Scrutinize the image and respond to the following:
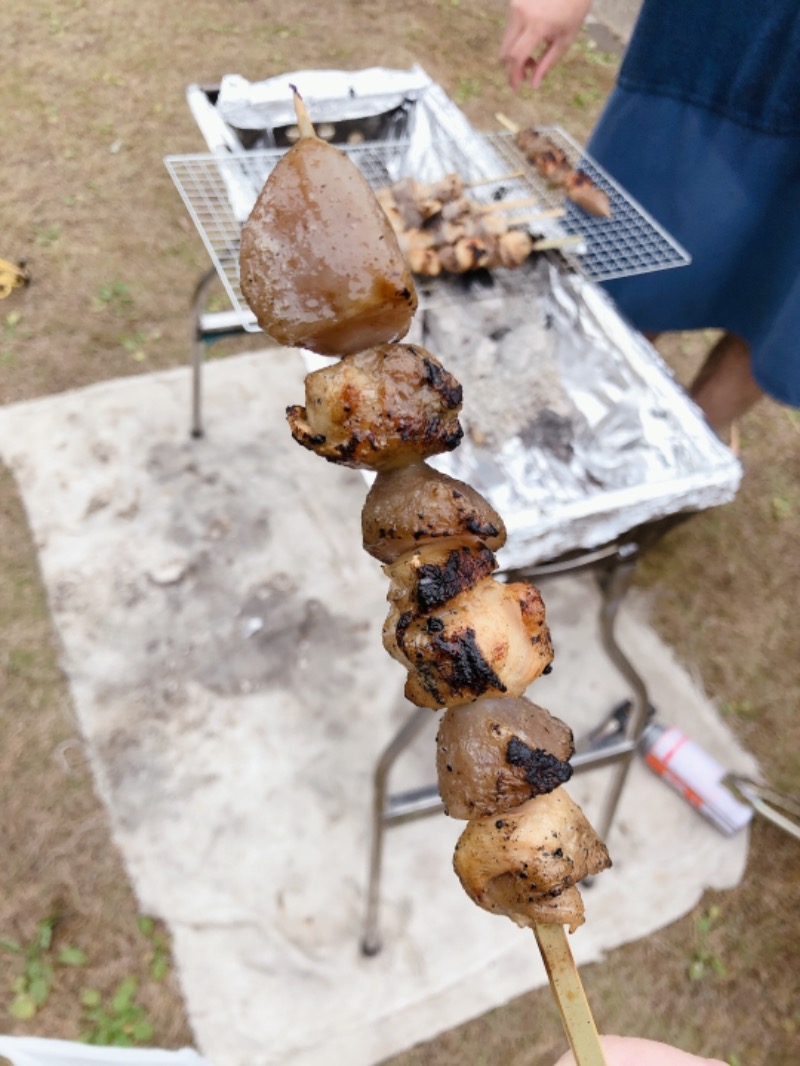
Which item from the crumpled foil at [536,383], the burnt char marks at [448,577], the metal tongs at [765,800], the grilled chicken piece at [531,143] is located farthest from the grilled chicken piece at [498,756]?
the grilled chicken piece at [531,143]

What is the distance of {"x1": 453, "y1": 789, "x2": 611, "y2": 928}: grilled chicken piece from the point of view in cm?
115

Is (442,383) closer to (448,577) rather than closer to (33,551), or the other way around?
(448,577)

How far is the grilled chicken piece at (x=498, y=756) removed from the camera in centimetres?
119

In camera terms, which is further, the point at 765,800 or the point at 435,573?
the point at 765,800

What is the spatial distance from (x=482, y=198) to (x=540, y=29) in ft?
2.33

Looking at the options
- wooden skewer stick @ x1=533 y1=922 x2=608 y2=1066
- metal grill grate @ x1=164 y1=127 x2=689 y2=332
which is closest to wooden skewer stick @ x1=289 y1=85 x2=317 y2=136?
wooden skewer stick @ x1=533 y1=922 x2=608 y2=1066

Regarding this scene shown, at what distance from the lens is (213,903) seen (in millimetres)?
2836

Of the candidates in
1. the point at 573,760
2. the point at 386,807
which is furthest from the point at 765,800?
the point at 386,807

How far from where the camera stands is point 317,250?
1.11 meters

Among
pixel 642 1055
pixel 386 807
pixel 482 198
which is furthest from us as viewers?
pixel 482 198

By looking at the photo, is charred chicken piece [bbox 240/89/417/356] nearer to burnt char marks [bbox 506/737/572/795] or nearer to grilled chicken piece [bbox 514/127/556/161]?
burnt char marks [bbox 506/737/572/795]

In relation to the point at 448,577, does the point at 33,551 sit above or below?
below

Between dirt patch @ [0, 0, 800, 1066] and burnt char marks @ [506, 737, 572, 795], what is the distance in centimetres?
204

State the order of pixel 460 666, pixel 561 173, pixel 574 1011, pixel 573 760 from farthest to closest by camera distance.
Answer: pixel 561 173 → pixel 573 760 → pixel 460 666 → pixel 574 1011
